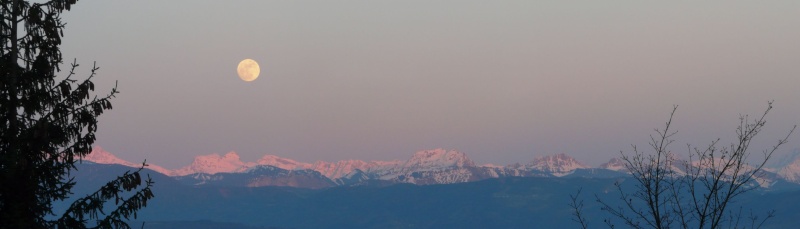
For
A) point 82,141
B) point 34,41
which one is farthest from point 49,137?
point 34,41

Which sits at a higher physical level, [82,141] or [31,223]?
[82,141]

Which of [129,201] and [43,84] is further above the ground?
[43,84]

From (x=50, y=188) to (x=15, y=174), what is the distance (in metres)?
1.28

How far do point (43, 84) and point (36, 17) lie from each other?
6.14 ft

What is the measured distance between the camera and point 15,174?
25109 mm

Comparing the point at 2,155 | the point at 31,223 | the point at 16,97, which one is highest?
the point at 16,97

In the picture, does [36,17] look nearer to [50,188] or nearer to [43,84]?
[43,84]

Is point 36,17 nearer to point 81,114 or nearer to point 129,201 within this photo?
point 81,114

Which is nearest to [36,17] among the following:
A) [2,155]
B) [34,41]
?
[34,41]

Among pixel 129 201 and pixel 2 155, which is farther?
pixel 129 201

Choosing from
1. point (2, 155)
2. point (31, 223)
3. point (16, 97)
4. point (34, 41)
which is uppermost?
point (34, 41)

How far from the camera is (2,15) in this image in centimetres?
2595

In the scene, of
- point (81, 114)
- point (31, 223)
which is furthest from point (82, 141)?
point (31, 223)

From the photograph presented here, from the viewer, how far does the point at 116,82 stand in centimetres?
2595
